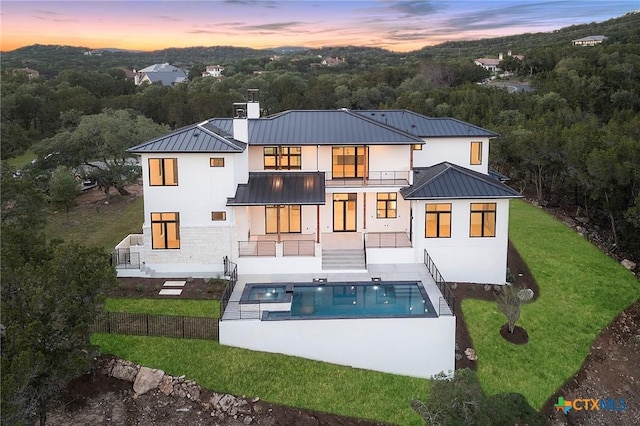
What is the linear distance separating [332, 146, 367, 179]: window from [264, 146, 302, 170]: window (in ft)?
5.48

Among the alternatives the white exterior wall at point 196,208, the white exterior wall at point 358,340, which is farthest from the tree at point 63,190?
the white exterior wall at point 358,340

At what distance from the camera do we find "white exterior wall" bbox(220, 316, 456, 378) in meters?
16.5

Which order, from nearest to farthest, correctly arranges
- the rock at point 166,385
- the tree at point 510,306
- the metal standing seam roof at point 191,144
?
the rock at point 166,385 → the tree at point 510,306 → the metal standing seam roof at point 191,144

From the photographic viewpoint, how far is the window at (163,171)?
20.4m

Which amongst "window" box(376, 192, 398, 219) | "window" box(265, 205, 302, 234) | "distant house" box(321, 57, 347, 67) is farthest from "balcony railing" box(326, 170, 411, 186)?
"distant house" box(321, 57, 347, 67)

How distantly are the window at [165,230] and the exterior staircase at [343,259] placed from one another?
597cm

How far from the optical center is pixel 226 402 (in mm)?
14641

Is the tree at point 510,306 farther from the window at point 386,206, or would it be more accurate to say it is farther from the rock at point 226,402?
the rock at point 226,402

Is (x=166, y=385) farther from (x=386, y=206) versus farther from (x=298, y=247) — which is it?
(x=386, y=206)

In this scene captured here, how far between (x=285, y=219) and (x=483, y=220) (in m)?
8.55

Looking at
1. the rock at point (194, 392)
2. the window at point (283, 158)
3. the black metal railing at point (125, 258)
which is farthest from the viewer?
the window at point (283, 158)

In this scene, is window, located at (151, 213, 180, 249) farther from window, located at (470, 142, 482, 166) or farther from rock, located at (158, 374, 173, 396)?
window, located at (470, 142, 482, 166)

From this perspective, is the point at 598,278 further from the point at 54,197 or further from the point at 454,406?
the point at 54,197

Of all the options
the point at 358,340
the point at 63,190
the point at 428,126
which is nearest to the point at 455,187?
the point at 428,126
